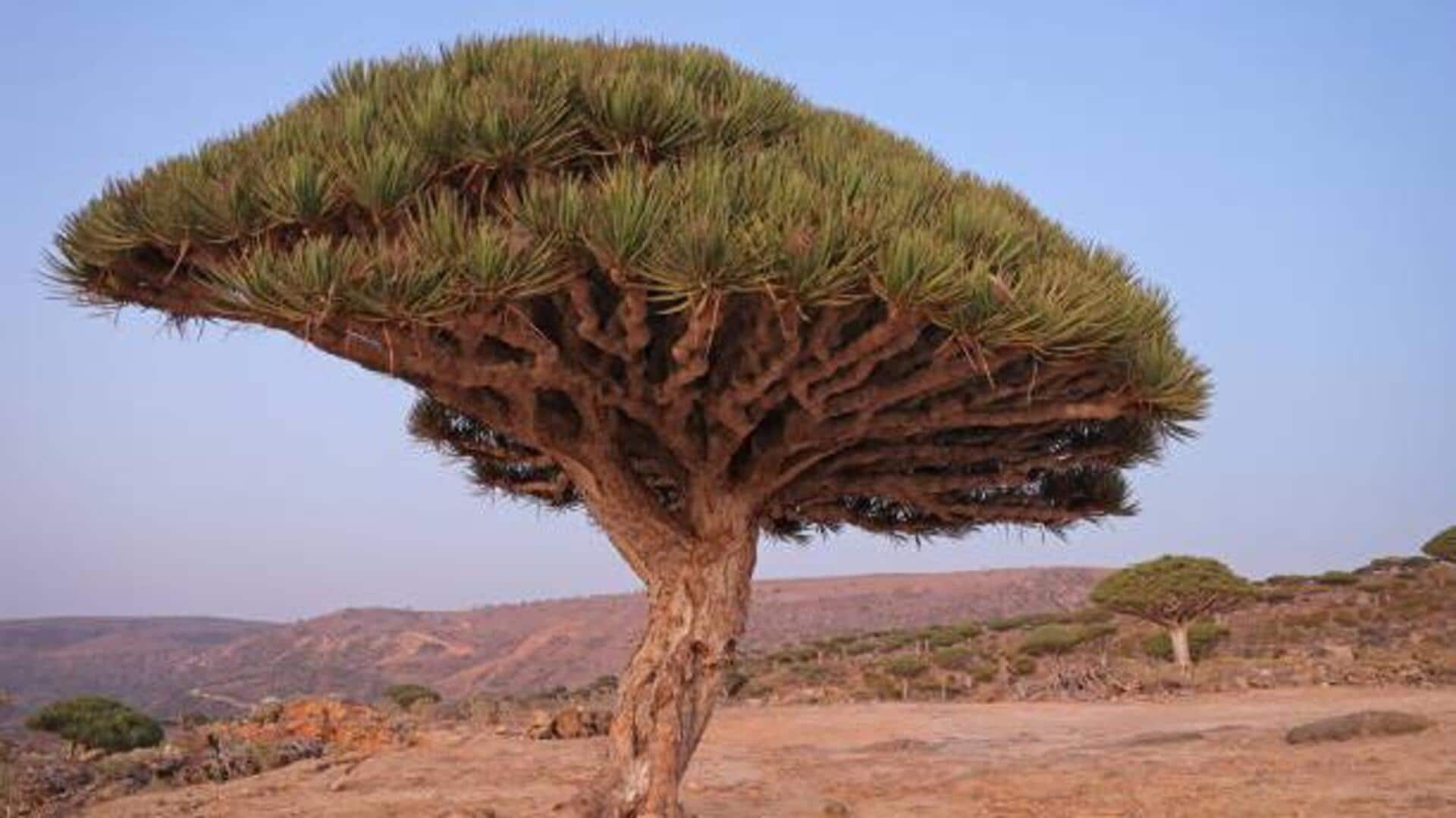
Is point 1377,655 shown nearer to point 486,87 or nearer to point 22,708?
point 486,87

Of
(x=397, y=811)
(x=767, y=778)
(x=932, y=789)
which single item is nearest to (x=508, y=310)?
(x=397, y=811)

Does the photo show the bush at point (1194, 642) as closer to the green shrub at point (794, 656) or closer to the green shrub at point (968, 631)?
the green shrub at point (968, 631)

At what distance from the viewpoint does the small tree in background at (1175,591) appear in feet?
85.6

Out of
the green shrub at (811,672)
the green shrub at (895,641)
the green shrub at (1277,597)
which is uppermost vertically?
the green shrub at (1277,597)

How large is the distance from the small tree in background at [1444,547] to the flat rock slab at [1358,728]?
31.0 m

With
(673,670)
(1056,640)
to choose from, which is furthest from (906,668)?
(673,670)

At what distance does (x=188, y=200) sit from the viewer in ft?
19.7

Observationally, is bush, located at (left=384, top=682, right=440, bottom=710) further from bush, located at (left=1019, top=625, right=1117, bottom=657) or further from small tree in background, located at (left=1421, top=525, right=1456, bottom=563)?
small tree in background, located at (left=1421, top=525, right=1456, bottom=563)

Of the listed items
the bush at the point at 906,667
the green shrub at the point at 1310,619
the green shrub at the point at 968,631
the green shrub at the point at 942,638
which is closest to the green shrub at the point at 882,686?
the bush at the point at 906,667

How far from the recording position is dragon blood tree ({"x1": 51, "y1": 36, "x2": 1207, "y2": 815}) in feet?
18.2

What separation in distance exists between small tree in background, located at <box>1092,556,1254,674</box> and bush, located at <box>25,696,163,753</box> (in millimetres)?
19225

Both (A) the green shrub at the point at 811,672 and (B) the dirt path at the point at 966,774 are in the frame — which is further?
(A) the green shrub at the point at 811,672

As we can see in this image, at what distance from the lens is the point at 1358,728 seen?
502 inches

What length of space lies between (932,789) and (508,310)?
275 inches
